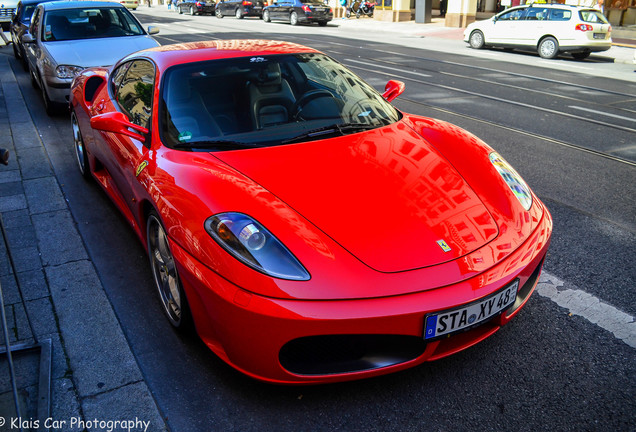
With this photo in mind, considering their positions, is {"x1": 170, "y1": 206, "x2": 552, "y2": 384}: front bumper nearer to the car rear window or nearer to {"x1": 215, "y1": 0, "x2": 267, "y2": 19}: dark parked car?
the car rear window

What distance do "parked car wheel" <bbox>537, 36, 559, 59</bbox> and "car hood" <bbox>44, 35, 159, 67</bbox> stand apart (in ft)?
41.4

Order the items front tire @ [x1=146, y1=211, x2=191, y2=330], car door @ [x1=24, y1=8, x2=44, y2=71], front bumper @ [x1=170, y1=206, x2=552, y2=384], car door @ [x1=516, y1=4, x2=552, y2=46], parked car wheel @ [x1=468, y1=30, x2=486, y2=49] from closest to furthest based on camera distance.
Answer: front bumper @ [x1=170, y1=206, x2=552, y2=384], front tire @ [x1=146, y1=211, x2=191, y2=330], car door @ [x1=24, y1=8, x2=44, y2=71], car door @ [x1=516, y1=4, x2=552, y2=46], parked car wheel @ [x1=468, y1=30, x2=486, y2=49]

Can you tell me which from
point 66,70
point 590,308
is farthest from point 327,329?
point 66,70

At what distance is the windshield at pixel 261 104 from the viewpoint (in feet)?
11.0

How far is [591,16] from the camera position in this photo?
1680 centimetres

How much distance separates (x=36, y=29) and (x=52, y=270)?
23.0 feet

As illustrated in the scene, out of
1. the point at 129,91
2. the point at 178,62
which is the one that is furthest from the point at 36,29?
the point at 178,62

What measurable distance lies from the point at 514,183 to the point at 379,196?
903mm

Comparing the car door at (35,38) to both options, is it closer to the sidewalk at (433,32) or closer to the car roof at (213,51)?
the car roof at (213,51)

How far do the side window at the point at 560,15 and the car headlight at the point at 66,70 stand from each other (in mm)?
14251

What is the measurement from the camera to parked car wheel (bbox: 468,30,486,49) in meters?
19.3

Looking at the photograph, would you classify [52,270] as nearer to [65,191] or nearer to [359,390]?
[65,191]

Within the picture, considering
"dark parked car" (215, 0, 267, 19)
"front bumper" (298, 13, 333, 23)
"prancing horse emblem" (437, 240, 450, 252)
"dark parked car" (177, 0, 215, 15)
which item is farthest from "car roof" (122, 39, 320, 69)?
"dark parked car" (177, 0, 215, 15)

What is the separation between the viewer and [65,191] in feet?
17.4
